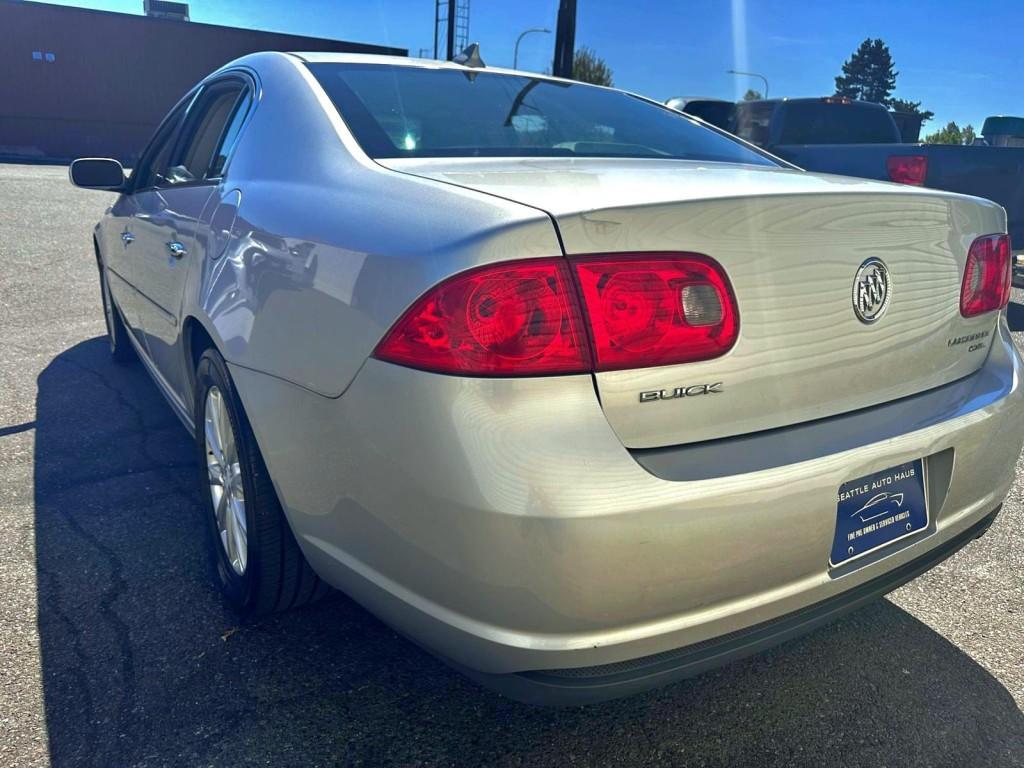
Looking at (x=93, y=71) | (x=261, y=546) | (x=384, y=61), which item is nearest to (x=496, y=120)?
(x=384, y=61)

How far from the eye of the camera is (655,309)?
1.52 meters

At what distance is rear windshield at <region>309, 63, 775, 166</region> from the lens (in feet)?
7.34

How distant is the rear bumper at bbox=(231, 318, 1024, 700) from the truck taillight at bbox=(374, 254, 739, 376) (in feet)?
0.14

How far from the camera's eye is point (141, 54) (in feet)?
115

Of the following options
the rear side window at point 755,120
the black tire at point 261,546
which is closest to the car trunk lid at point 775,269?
the black tire at point 261,546

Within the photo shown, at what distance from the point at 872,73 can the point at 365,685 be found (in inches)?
3942

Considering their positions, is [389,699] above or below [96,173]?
below

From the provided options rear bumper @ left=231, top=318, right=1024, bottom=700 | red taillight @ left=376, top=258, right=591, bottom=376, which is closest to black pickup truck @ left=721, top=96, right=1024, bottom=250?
rear bumper @ left=231, top=318, right=1024, bottom=700

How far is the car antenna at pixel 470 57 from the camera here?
3.14 m

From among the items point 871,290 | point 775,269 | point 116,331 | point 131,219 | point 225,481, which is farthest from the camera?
point 116,331

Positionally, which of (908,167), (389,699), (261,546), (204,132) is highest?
(908,167)

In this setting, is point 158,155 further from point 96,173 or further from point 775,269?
point 775,269

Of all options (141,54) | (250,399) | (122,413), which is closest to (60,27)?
(141,54)

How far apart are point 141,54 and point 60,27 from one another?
9.73ft
